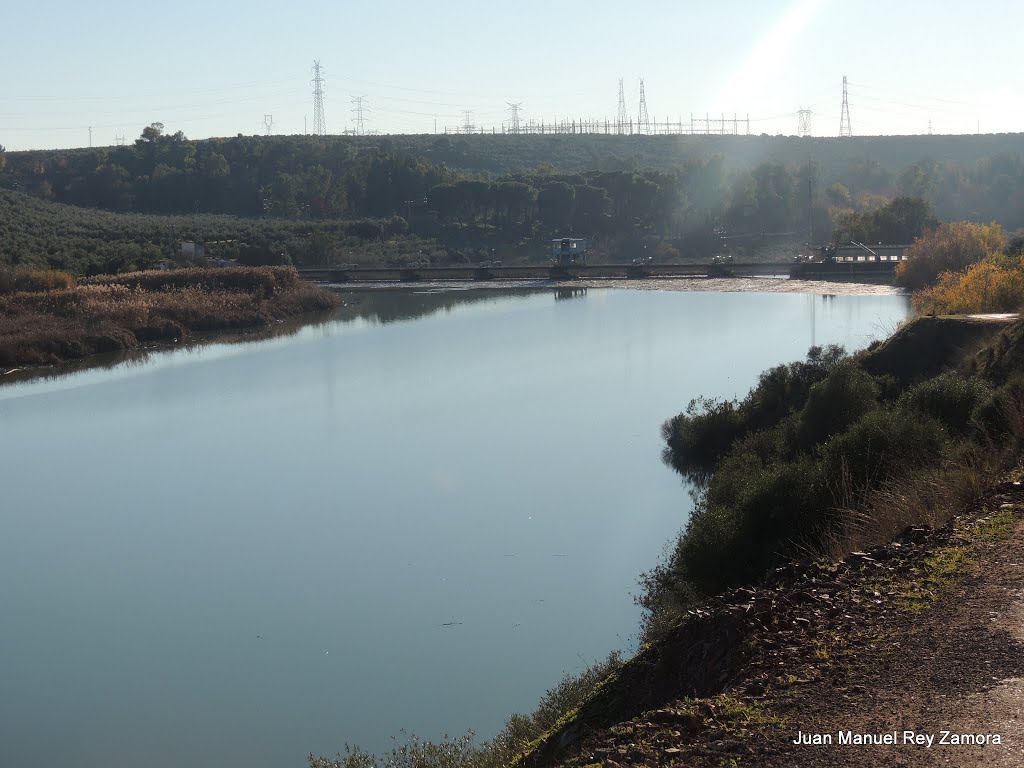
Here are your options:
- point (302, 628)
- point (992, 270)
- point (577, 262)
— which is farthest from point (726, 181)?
point (302, 628)

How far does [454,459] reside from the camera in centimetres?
2145

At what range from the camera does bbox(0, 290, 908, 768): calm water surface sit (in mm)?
11297

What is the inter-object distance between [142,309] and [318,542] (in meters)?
28.3

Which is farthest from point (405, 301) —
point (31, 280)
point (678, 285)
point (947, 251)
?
point (947, 251)

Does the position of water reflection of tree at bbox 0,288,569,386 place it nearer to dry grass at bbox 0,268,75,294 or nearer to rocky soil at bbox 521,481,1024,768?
dry grass at bbox 0,268,75,294

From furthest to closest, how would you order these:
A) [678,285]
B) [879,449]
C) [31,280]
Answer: [678,285]
[31,280]
[879,449]

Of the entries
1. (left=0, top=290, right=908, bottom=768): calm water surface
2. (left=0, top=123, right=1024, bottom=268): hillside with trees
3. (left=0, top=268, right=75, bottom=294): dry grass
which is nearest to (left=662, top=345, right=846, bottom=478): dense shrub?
(left=0, top=290, right=908, bottom=768): calm water surface

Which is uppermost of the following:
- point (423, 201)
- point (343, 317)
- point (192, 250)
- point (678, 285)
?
point (423, 201)

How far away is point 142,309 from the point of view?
4231 cm

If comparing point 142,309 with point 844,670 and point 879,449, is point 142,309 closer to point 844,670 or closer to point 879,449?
point 879,449

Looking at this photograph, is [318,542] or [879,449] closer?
[879,449]

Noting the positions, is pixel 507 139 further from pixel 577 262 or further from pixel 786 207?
pixel 577 262

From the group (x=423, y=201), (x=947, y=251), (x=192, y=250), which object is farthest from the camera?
(x=423, y=201)

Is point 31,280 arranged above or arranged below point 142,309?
above
